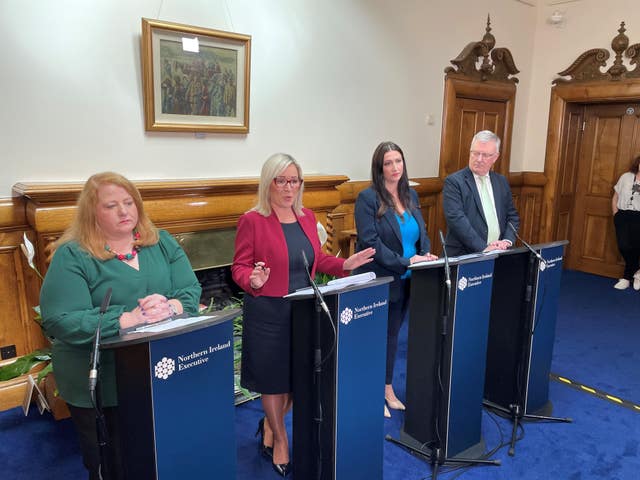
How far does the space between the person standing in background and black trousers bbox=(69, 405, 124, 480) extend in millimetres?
5178

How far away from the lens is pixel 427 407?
233cm

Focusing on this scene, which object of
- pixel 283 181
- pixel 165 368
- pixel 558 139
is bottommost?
pixel 165 368

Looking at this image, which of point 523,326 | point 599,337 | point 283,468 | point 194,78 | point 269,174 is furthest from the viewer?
point 599,337

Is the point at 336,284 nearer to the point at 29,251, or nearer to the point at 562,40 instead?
the point at 29,251

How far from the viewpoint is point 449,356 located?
7.28 feet

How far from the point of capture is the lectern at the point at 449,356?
2184 mm

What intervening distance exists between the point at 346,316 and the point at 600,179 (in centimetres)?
505

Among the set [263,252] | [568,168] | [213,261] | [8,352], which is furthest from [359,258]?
[568,168]

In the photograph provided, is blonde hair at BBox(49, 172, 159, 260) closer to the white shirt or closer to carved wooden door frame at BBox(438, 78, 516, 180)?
carved wooden door frame at BBox(438, 78, 516, 180)

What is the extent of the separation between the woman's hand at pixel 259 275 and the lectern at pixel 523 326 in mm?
1325

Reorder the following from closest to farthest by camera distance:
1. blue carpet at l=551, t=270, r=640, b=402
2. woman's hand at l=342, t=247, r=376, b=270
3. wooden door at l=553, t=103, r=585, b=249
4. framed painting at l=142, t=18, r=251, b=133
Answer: woman's hand at l=342, t=247, r=376, b=270, framed painting at l=142, t=18, r=251, b=133, blue carpet at l=551, t=270, r=640, b=402, wooden door at l=553, t=103, r=585, b=249

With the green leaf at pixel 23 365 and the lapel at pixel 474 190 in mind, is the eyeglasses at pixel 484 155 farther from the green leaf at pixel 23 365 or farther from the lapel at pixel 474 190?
the green leaf at pixel 23 365

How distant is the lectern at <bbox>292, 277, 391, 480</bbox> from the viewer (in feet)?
5.85

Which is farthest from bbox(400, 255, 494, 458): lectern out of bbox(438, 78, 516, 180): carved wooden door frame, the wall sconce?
the wall sconce
